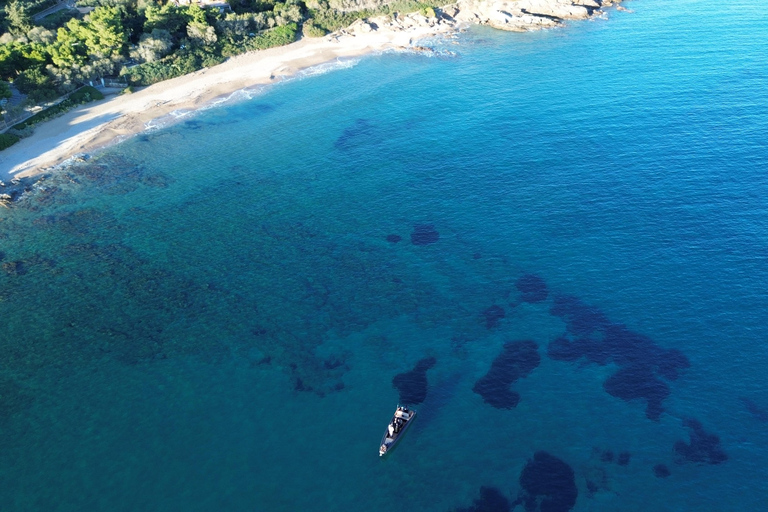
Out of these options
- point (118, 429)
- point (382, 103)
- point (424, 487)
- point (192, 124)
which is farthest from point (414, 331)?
point (192, 124)

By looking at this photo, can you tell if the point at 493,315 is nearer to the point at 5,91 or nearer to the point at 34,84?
the point at 5,91

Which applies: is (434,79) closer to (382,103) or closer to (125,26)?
(382,103)

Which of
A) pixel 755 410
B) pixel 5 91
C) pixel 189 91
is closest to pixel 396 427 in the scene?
pixel 755 410

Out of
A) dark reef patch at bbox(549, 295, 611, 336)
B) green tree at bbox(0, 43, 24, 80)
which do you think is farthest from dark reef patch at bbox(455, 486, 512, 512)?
green tree at bbox(0, 43, 24, 80)

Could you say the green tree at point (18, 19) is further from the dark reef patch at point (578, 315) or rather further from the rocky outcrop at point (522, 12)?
the dark reef patch at point (578, 315)

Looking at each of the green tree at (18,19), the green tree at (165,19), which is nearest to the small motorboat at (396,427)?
the green tree at (165,19)

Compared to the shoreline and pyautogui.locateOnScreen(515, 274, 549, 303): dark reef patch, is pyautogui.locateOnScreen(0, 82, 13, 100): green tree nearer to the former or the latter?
the shoreline
